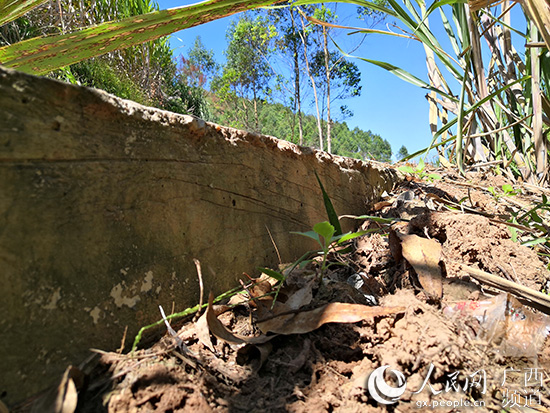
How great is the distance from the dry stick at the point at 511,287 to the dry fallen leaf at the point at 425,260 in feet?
0.37

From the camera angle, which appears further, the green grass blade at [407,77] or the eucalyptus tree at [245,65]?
the eucalyptus tree at [245,65]

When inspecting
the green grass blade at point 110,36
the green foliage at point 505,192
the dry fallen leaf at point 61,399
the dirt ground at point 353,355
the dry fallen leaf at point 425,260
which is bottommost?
the dirt ground at point 353,355

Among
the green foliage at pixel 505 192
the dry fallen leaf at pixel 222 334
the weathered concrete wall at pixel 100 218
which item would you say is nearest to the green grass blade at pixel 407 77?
the green foliage at pixel 505 192

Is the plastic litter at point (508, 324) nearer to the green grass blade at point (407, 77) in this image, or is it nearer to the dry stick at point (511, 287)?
the dry stick at point (511, 287)

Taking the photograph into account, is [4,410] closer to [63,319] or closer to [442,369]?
[63,319]

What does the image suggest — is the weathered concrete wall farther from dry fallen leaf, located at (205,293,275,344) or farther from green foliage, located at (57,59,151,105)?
green foliage, located at (57,59,151,105)

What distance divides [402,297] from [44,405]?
774 millimetres

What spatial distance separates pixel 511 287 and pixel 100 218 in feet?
3.45

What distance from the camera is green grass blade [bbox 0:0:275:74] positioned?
3.25 ft

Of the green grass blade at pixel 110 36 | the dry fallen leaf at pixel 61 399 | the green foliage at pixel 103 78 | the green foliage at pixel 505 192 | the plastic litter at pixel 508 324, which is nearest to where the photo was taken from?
the dry fallen leaf at pixel 61 399

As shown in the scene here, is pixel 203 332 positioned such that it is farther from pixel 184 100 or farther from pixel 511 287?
pixel 184 100

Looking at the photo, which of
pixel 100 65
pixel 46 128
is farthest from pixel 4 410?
pixel 100 65

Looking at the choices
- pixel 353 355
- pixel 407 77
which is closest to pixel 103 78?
pixel 407 77

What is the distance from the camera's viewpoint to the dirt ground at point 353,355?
610 mm
